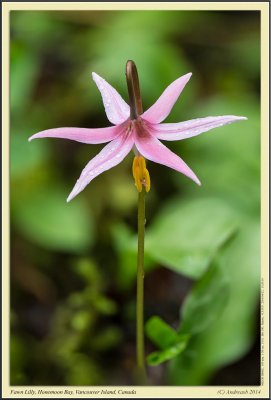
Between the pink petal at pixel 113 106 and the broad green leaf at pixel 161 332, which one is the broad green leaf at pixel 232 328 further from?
the pink petal at pixel 113 106

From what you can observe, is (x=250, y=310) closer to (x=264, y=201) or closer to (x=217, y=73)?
(x=264, y=201)

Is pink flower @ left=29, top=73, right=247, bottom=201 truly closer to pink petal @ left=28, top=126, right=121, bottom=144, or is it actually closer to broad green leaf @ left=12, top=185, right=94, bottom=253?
pink petal @ left=28, top=126, right=121, bottom=144

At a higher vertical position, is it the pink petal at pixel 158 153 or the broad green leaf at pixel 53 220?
the pink petal at pixel 158 153

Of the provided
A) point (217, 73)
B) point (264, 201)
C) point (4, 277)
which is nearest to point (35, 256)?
point (4, 277)

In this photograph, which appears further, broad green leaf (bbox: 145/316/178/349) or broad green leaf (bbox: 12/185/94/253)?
broad green leaf (bbox: 12/185/94/253)

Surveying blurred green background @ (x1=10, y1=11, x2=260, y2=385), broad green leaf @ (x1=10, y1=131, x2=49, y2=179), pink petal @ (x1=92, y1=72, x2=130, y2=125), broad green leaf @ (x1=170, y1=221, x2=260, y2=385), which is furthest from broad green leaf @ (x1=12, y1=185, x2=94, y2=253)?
pink petal @ (x1=92, y1=72, x2=130, y2=125)

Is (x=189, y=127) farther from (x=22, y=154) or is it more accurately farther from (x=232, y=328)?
(x=22, y=154)

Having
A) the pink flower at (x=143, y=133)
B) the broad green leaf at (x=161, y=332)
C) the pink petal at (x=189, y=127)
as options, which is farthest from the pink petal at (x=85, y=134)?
the broad green leaf at (x=161, y=332)
